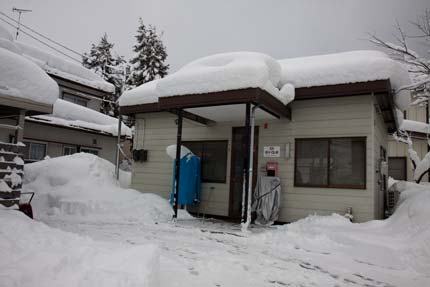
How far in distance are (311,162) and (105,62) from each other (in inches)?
1096

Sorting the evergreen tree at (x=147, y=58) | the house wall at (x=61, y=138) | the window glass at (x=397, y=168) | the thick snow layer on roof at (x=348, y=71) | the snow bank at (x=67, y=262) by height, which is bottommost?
the snow bank at (x=67, y=262)

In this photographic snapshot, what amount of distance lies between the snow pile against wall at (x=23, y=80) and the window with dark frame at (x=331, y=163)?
571 centimetres

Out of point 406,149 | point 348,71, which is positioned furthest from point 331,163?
point 406,149

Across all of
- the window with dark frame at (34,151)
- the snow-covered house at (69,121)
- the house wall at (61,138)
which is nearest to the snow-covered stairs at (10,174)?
the snow-covered house at (69,121)

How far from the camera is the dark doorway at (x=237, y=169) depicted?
8.76 metres

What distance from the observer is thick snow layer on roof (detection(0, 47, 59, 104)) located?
6.46m

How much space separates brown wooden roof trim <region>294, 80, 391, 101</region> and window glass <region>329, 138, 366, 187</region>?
3.46 ft

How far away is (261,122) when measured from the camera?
8.72 m

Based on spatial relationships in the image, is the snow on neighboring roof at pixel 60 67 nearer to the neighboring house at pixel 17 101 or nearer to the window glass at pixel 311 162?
the neighboring house at pixel 17 101

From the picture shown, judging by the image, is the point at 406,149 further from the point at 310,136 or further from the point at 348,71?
the point at 348,71

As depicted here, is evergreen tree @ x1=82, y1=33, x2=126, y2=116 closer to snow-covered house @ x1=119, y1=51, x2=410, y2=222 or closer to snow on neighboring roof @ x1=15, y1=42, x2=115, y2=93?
snow on neighboring roof @ x1=15, y1=42, x2=115, y2=93

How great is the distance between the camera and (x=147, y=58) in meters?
28.0

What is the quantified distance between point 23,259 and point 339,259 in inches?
161

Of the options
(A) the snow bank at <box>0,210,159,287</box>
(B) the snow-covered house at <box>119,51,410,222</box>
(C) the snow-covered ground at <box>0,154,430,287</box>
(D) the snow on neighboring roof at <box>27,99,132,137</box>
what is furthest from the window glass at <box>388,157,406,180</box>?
(A) the snow bank at <box>0,210,159,287</box>
